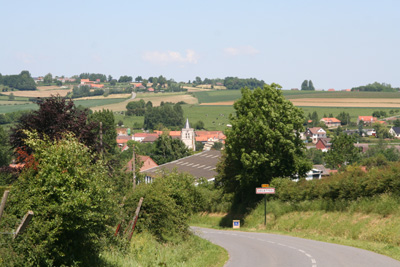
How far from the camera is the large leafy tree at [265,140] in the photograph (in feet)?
141

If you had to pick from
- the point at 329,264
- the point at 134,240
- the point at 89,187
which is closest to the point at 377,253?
the point at 329,264

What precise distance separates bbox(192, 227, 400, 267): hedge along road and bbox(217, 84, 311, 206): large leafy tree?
14.8 metres

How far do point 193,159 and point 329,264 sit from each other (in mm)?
73276

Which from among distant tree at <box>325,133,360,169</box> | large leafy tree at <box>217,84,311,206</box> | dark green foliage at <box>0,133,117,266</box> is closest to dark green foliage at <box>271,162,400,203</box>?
large leafy tree at <box>217,84,311,206</box>

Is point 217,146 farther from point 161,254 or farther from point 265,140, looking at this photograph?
point 161,254

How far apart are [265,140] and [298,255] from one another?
2188 centimetres

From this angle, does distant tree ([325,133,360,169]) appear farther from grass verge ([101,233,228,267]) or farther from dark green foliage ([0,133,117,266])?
dark green foliage ([0,133,117,266])

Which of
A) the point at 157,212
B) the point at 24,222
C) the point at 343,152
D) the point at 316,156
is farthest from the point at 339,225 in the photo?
the point at 316,156

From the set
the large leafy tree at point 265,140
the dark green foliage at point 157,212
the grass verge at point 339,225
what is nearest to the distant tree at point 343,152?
the large leafy tree at point 265,140

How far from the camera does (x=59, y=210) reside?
1401cm

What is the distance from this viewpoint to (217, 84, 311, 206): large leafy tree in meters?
43.0

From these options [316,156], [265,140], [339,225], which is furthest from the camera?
[316,156]

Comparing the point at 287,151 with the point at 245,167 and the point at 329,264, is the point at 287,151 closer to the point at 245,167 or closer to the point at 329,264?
the point at 245,167

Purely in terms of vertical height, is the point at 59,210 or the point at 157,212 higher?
the point at 59,210
